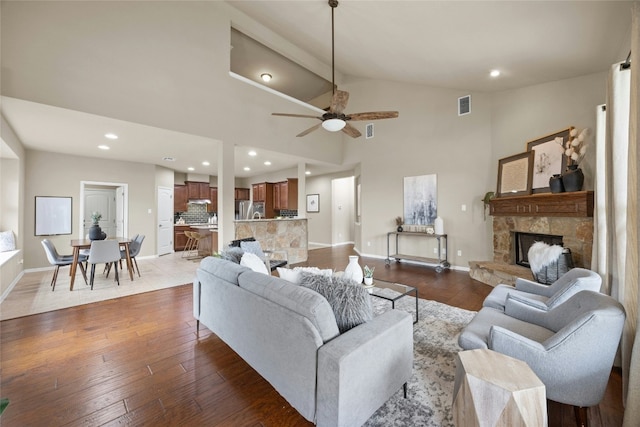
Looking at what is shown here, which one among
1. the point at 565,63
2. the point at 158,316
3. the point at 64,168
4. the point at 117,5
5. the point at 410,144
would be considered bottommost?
the point at 158,316

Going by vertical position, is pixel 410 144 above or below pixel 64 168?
above

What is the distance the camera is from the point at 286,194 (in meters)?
8.36

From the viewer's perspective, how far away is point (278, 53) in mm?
5805

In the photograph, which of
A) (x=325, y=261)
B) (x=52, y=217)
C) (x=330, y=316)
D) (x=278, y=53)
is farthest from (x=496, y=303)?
(x=52, y=217)

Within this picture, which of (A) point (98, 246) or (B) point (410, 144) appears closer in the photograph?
(A) point (98, 246)

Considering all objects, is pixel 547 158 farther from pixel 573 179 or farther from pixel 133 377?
pixel 133 377

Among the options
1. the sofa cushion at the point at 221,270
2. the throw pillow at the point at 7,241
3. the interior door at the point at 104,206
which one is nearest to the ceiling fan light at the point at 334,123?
the sofa cushion at the point at 221,270

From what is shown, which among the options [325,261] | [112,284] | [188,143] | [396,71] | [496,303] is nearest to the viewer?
[496,303]

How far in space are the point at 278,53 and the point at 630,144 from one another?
5.95m

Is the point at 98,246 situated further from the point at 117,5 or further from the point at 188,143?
the point at 117,5

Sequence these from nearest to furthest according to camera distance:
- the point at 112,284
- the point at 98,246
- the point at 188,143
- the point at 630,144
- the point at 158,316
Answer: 1. the point at 630,144
2. the point at 158,316
3. the point at 98,246
4. the point at 112,284
5. the point at 188,143

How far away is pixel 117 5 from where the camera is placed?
3.47 metres

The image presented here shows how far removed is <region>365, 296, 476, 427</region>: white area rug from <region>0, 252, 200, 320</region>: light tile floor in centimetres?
400

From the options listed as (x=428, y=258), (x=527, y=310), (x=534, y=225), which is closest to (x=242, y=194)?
(x=428, y=258)
